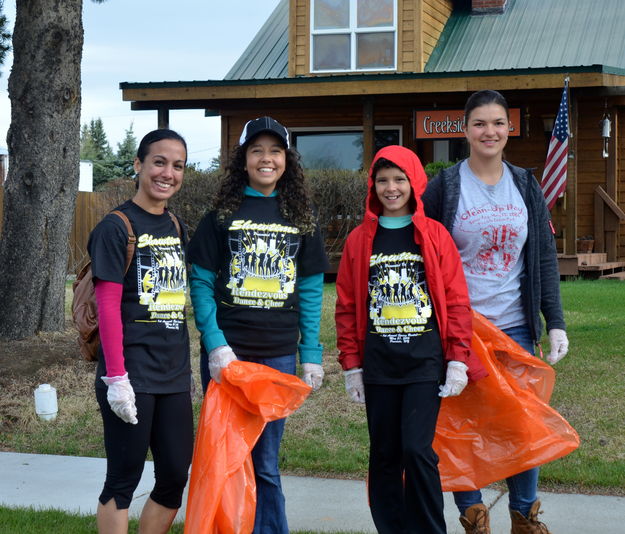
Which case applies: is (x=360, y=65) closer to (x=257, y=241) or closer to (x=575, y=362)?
(x=575, y=362)

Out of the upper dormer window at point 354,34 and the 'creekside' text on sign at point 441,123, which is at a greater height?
the upper dormer window at point 354,34

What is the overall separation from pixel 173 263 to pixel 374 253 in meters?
0.86

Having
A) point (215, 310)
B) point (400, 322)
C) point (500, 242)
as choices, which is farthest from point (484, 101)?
point (215, 310)

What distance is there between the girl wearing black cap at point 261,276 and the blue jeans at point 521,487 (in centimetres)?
88

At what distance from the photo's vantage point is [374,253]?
3.75 meters

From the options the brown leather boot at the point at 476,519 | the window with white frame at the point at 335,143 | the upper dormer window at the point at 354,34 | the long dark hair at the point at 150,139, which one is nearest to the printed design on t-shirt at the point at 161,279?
the long dark hair at the point at 150,139

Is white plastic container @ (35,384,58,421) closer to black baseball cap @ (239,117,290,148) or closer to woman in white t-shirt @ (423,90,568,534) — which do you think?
black baseball cap @ (239,117,290,148)

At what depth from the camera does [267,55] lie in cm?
2005

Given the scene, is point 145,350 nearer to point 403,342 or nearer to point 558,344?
point 403,342

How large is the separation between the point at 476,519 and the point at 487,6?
1804 centimetres

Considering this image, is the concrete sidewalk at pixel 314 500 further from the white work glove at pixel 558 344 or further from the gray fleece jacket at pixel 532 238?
the gray fleece jacket at pixel 532 238

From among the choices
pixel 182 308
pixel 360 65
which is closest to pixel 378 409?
pixel 182 308

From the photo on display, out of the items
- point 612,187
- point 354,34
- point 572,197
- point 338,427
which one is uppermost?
point 354,34

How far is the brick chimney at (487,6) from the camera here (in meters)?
20.1
